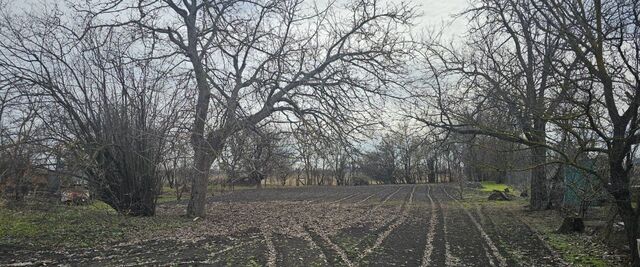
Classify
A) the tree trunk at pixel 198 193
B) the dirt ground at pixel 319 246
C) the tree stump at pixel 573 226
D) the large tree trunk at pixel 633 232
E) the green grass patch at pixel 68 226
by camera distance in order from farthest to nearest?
1. the tree trunk at pixel 198 193
2. the tree stump at pixel 573 226
3. the green grass patch at pixel 68 226
4. the dirt ground at pixel 319 246
5. the large tree trunk at pixel 633 232

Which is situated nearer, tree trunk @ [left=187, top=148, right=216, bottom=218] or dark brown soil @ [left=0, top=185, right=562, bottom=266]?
dark brown soil @ [left=0, top=185, right=562, bottom=266]

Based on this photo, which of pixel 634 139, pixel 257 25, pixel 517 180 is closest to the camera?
pixel 634 139

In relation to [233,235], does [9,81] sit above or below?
above

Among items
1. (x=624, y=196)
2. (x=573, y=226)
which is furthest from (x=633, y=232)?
(x=573, y=226)

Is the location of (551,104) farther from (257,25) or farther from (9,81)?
(9,81)

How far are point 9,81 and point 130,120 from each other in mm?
3103

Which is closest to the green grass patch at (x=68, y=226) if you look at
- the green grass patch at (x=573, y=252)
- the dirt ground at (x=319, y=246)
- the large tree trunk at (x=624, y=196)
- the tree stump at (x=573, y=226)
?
the dirt ground at (x=319, y=246)

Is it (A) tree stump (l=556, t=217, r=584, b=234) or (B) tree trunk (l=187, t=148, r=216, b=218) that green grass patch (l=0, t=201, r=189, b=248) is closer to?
(B) tree trunk (l=187, t=148, r=216, b=218)

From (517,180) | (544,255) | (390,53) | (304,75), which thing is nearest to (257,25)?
(304,75)

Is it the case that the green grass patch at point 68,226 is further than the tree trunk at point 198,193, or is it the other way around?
the tree trunk at point 198,193

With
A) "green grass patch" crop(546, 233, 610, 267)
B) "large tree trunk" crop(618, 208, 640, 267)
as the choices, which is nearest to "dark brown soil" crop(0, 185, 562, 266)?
"green grass patch" crop(546, 233, 610, 267)

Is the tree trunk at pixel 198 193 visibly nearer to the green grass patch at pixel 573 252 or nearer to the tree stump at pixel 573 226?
the green grass patch at pixel 573 252

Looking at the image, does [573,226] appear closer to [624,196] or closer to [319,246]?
[624,196]

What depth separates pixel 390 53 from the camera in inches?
556
